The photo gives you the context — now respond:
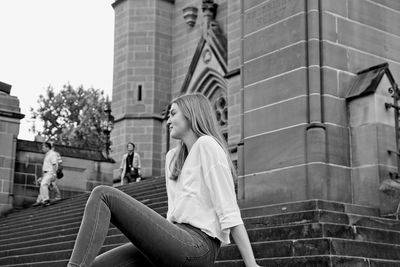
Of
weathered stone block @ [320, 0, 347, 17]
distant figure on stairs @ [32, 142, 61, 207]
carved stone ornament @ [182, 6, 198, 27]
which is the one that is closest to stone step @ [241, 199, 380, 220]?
weathered stone block @ [320, 0, 347, 17]

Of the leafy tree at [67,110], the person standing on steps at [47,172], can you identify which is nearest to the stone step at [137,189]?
the person standing on steps at [47,172]

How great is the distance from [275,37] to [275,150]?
5.63 feet

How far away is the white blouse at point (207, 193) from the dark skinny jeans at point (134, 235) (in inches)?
5.3

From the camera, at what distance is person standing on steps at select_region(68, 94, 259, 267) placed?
9.16 feet

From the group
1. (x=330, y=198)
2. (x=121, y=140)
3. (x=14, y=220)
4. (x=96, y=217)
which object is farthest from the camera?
(x=121, y=140)

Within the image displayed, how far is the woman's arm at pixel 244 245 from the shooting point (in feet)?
9.53

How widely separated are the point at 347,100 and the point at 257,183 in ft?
5.83

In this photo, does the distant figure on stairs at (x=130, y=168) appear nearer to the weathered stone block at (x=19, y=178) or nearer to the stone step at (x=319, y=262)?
the weathered stone block at (x=19, y=178)

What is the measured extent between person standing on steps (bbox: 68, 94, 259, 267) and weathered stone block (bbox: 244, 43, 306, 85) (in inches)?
261

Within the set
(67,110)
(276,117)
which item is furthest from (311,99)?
(67,110)

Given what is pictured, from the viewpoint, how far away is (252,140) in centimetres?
1022

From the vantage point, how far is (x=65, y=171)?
20.0 meters

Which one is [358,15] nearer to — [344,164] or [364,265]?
[344,164]

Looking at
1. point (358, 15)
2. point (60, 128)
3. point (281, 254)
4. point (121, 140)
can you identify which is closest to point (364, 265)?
point (281, 254)
